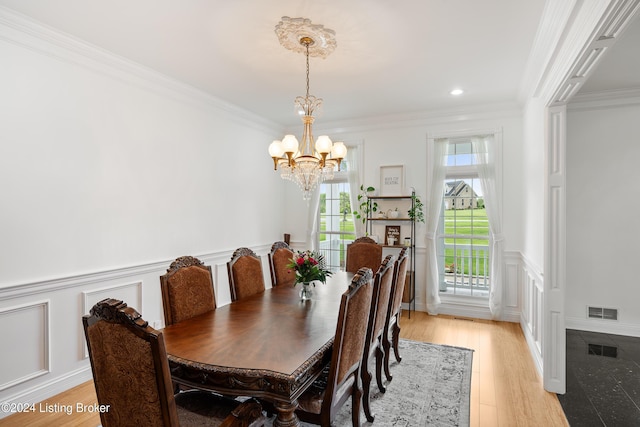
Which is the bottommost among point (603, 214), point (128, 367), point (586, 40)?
point (128, 367)

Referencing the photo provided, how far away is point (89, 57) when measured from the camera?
2969 millimetres

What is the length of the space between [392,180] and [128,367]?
14.5 feet

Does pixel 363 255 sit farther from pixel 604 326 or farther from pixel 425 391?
pixel 604 326

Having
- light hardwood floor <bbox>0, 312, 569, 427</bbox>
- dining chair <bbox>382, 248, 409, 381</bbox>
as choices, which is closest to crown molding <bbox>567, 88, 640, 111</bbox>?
light hardwood floor <bbox>0, 312, 569, 427</bbox>

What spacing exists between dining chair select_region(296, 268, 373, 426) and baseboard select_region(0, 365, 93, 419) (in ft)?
7.30

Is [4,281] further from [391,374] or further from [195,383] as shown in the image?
[391,374]

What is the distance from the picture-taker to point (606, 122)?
Answer: 411 centimetres

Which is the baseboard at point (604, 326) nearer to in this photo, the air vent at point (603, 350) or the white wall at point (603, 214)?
the white wall at point (603, 214)

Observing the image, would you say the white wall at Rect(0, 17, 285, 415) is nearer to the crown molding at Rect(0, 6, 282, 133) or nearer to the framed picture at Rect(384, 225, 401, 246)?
the crown molding at Rect(0, 6, 282, 133)

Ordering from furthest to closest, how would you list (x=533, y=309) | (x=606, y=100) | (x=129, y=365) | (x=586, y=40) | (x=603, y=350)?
(x=606, y=100) < (x=603, y=350) < (x=533, y=309) < (x=586, y=40) < (x=129, y=365)

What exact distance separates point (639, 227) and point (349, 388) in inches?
164

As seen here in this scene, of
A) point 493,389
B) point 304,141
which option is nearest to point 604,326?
point 493,389

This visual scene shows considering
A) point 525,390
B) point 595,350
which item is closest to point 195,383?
point 525,390

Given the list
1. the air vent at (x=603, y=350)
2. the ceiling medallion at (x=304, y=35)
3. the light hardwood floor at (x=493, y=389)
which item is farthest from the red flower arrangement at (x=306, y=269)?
the air vent at (x=603, y=350)
